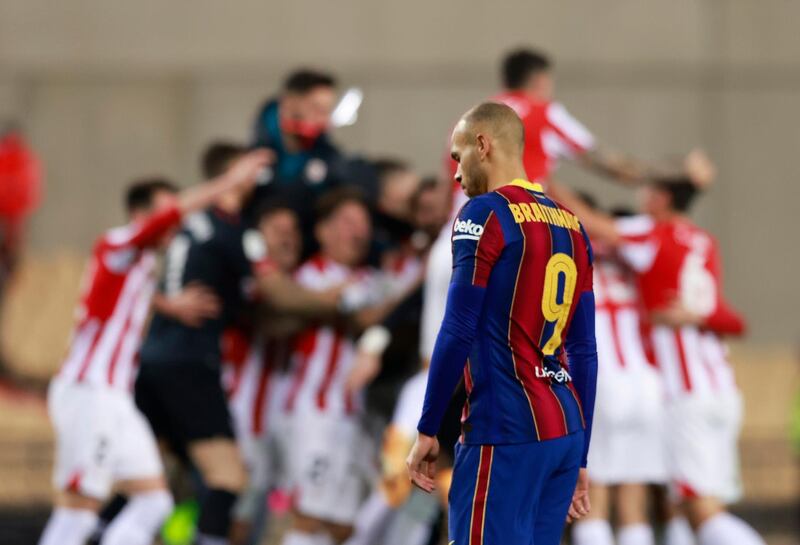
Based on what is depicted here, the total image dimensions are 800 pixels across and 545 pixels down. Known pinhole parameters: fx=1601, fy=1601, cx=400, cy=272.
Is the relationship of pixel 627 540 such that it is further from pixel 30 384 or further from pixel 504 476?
pixel 30 384

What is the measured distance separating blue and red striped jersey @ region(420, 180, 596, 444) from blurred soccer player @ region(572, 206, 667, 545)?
344cm

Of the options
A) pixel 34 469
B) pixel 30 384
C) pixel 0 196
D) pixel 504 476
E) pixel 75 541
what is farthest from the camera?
pixel 0 196

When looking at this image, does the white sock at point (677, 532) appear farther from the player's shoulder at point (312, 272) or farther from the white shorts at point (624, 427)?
the player's shoulder at point (312, 272)

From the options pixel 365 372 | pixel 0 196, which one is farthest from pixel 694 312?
pixel 0 196

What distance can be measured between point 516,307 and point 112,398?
375 centimetres

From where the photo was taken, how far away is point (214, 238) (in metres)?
8.33

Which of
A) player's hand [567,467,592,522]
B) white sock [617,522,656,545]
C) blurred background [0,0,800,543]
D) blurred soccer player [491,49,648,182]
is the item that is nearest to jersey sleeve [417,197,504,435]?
player's hand [567,467,592,522]

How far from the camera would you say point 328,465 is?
8766mm

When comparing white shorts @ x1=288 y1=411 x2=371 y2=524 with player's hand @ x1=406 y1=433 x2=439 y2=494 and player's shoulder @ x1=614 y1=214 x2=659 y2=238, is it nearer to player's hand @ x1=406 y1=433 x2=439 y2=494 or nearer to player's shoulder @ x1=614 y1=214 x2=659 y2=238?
player's shoulder @ x1=614 y1=214 x2=659 y2=238

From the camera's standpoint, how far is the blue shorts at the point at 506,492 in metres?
4.78

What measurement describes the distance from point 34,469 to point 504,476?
28.0 feet

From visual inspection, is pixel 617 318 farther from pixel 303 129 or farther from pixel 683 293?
pixel 303 129

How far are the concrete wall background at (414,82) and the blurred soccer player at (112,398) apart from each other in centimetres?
792

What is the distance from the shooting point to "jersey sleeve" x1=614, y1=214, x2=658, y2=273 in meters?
8.48
